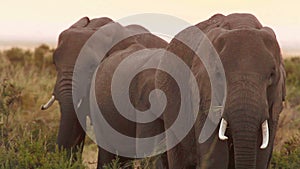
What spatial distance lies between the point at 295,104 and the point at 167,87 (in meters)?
9.81

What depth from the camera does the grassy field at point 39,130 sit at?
7.48m

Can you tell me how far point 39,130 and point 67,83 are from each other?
75cm

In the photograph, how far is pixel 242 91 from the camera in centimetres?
518

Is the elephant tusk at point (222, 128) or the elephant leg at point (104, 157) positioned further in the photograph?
the elephant leg at point (104, 157)

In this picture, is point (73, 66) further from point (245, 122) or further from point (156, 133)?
point (245, 122)

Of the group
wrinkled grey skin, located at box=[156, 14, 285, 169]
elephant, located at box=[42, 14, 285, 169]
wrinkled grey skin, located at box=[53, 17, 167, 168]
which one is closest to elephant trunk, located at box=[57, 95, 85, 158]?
wrinkled grey skin, located at box=[53, 17, 167, 168]

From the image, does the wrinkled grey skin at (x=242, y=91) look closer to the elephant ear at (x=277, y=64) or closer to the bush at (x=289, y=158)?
the elephant ear at (x=277, y=64)

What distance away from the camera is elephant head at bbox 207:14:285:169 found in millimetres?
5160

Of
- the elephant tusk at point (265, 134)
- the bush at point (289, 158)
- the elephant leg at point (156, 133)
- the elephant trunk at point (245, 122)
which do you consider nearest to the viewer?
the elephant trunk at point (245, 122)

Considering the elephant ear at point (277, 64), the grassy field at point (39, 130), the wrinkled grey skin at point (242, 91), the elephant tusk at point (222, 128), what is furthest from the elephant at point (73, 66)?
the elephant tusk at point (222, 128)

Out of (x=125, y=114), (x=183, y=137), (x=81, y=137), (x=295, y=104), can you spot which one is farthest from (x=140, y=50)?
(x=295, y=104)

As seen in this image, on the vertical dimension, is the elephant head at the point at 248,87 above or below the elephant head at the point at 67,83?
above

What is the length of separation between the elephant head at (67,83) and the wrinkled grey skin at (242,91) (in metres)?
3.10

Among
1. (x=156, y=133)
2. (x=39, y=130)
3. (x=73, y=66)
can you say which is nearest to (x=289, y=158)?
(x=156, y=133)
